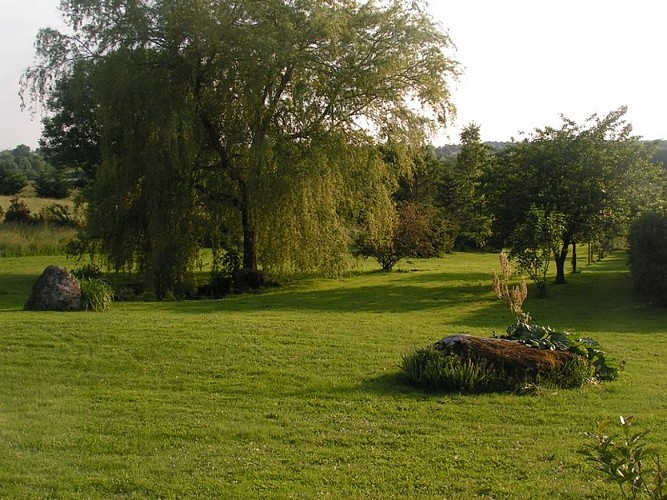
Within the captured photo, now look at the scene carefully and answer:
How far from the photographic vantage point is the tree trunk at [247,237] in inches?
910

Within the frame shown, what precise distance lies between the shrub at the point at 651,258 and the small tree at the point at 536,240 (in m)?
2.49

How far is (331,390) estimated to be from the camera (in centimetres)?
860

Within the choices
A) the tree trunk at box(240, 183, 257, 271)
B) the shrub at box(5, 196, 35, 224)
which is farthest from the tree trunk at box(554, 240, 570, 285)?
the shrub at box(5, 196, 35, 224)

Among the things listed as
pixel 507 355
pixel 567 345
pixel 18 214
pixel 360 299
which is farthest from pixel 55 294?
pixel 18 214

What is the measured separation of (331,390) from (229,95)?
52.7 feet

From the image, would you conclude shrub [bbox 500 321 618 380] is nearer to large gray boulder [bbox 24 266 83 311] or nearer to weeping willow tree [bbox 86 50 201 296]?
large gray boulder [bbox 24 266 83 311]

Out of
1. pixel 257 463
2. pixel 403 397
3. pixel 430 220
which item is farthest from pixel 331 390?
pixel 430 220

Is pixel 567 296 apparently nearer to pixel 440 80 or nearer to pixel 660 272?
pixel 660 272

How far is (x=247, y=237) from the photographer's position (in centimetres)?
2416

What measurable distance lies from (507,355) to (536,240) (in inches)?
515

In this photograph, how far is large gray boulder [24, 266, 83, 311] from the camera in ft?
49.6

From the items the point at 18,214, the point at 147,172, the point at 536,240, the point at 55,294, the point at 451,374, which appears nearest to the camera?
the point at 451,374

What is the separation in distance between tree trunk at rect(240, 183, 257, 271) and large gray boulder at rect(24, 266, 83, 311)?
8.27 meters

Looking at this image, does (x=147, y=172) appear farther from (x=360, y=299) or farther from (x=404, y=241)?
(x=404, y=241)
